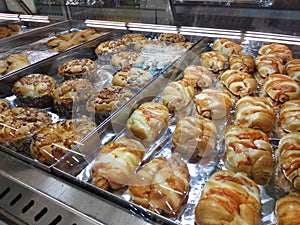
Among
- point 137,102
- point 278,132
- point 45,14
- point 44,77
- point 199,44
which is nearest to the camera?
point 278,132

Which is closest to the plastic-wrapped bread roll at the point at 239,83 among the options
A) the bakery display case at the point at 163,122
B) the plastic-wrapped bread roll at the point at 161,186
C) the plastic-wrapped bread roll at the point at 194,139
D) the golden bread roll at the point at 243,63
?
the bakery display case at the point at 163,122

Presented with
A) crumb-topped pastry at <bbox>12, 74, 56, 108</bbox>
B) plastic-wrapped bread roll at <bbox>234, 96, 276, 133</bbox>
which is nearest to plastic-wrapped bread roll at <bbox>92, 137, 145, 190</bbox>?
plastic-wrapped bread roll at <bbox>234, 96, 276, 133</bbox>

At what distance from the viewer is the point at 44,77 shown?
2025 millimetres

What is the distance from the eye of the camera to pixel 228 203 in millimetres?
950

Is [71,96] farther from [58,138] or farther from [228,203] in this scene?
[228,203]

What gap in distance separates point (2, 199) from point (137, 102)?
0.80m

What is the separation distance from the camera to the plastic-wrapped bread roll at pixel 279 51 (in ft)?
6.56

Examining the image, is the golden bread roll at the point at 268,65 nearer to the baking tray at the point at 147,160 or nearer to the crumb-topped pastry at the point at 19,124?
the baking tray at the point at 147,160

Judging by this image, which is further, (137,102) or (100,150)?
(137,102)

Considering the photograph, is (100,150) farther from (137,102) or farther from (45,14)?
(45,14)

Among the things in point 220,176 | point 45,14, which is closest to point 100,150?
point 220,176

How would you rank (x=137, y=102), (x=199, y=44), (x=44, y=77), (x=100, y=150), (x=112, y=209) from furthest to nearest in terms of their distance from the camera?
(x=199, y=44)
(x=44, y=77)
(x=137, y=102)
(x=100, y=150)
(x=112, y=209)

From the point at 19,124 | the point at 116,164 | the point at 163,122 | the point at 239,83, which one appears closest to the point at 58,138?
the point at 19,124

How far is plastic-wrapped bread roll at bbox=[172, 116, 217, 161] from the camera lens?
51.1 inches
